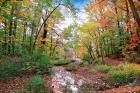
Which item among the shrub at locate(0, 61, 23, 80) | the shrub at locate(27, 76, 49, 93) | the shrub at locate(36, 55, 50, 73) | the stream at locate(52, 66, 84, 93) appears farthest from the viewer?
the shrub at locate(36, 55, 50, 73)

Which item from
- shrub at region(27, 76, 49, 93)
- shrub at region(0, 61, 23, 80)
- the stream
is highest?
shrub at region(0, 61, 23, 80)

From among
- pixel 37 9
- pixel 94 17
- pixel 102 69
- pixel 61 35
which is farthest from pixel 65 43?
pixel 102 69

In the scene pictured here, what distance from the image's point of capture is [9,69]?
16.6 meters

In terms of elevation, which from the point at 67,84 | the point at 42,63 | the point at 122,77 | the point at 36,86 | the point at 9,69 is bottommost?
the point at 67,84

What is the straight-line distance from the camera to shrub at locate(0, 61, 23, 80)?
631 inches

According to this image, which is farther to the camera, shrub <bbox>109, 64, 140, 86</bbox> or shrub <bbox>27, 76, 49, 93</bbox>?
shrub <bbox>109, 64, 140, 86</bbox>

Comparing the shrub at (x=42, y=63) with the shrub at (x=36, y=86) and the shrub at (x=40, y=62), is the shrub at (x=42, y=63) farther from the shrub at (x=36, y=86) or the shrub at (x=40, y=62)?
the shrub at (x=36, y=86)

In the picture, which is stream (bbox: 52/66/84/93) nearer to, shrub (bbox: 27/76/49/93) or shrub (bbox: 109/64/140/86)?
shrub (bbox: 27/76/49/93)

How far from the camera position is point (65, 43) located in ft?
182

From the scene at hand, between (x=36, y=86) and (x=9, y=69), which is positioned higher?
(x=9, y=69)

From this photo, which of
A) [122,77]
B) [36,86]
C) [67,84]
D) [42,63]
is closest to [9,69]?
[42,63]

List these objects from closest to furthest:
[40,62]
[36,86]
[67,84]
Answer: [36,86] → [67,84] → [40,62]

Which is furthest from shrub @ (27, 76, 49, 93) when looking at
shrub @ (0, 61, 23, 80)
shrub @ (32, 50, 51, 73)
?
shrub @ (32, 50, 51, 73)

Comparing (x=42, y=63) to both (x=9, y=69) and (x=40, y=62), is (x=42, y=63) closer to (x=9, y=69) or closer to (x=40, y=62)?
(x=40, y=62)
